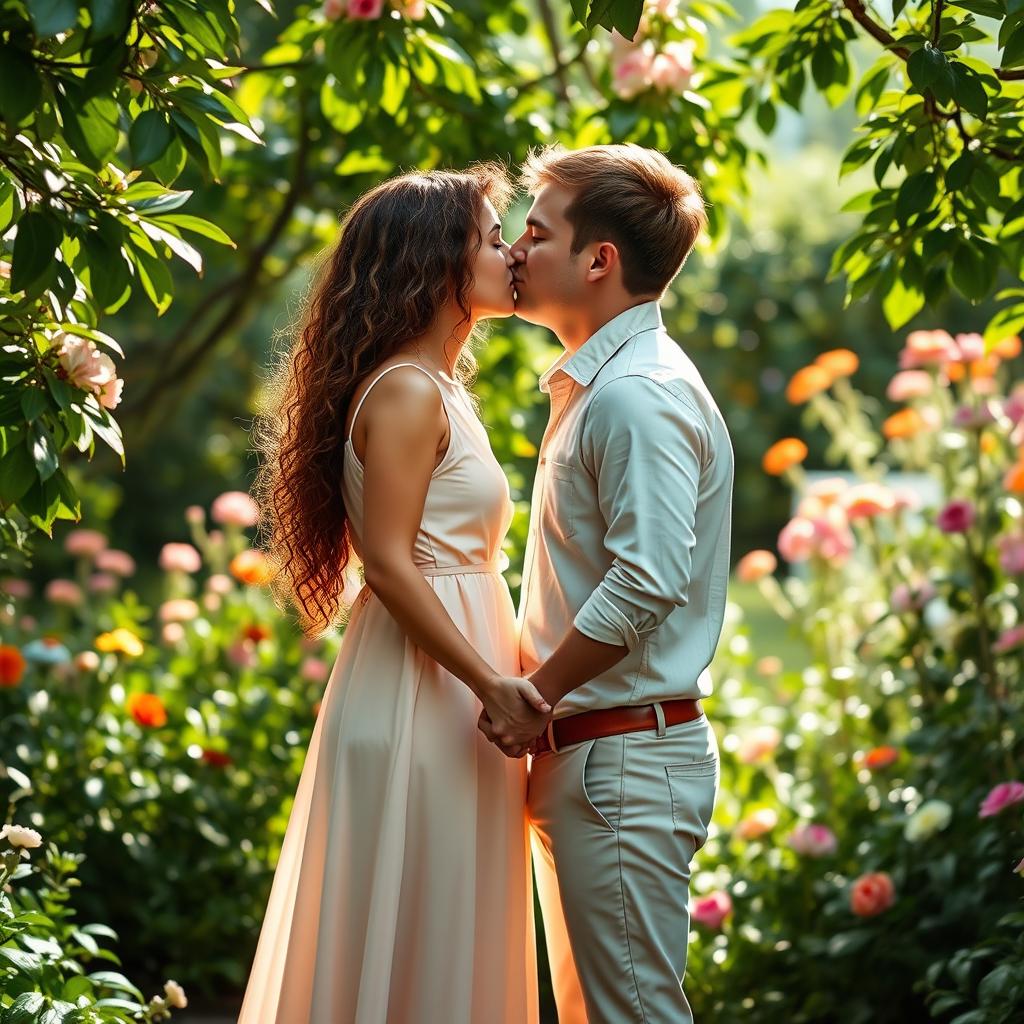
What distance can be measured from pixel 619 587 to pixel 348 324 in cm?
68

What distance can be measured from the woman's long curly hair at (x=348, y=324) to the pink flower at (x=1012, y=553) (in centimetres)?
176

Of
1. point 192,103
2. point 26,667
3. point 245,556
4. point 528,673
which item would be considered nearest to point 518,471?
point 245,556

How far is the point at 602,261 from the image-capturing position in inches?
89.1

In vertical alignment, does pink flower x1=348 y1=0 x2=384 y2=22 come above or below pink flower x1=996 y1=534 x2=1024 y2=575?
above

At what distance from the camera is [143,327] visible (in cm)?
995

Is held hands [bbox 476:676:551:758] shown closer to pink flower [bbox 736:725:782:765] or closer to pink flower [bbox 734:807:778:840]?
pink flower [bbox 734:807:778:840]

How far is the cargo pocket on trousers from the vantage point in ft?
7.12

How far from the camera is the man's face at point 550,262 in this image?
7.47ft

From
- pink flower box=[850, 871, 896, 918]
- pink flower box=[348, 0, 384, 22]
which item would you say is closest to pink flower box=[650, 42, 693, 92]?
pink flower box=[348, 0, 384, 22]

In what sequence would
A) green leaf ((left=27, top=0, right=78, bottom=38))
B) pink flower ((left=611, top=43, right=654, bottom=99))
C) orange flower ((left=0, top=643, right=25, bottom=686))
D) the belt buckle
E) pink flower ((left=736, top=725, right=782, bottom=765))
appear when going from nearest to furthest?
green leaf ((left=27, top=0, right=78, bottom=38)), the belt buckle, pink flower ((left=611, top=43, right=654, bottom=99)), orange flower ((left=0, top=643, right=25, bottom=686)), pink flower ((left=736, top=725, right=782, bottom=765))

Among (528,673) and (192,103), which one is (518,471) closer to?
(528,673)

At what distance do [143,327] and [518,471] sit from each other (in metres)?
6.59

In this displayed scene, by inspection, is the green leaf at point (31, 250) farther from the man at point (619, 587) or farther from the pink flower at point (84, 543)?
the pink flower at point (84, 543)

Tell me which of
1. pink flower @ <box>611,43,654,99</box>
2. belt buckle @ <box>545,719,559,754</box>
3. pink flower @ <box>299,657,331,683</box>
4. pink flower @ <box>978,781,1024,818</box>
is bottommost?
pink flower @ <box>978,781,1024,818</box>
